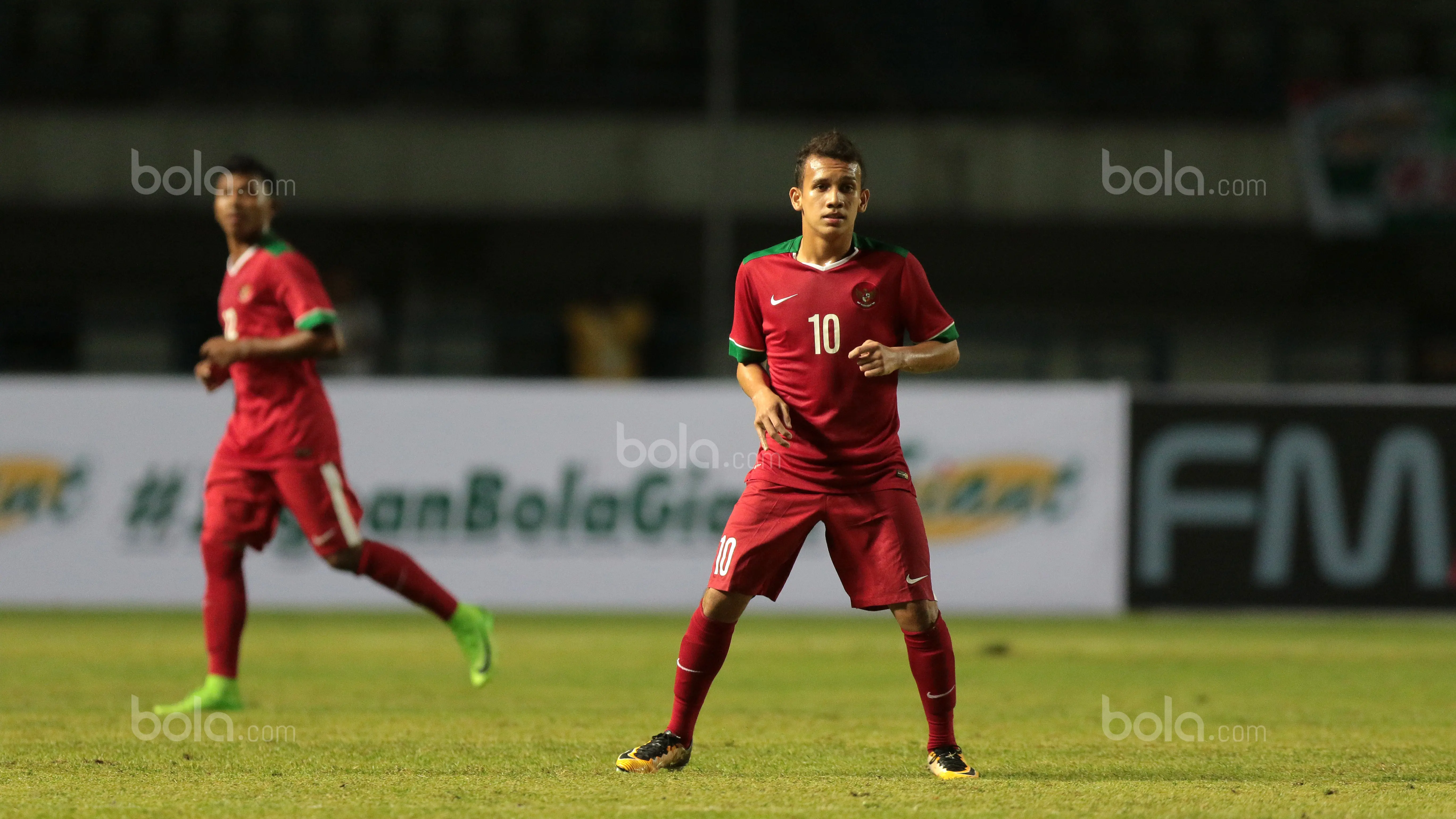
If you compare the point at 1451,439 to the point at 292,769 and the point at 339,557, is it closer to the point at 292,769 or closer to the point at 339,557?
the point at 339,557

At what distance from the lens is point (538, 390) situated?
490 inches

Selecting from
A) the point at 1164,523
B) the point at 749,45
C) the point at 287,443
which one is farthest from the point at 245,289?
the point at 749,45

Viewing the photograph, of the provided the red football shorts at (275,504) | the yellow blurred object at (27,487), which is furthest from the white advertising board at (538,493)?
the red football shorts at (275,504)

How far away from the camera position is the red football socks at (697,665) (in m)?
5.61

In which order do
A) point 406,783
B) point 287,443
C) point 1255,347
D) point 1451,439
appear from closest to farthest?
1. point 406,783
2. point 287,443
3. point 1451,439
4. point 1255,347

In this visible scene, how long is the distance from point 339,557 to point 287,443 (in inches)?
20.4

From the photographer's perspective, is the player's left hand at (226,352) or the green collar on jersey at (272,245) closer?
the player's left hand at (226,352)

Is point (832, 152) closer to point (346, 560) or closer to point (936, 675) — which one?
point (936, 675)
